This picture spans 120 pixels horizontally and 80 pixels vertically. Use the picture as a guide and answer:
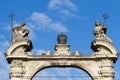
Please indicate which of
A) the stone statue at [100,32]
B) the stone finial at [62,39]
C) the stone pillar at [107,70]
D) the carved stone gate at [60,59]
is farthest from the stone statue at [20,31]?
the stone pillar at [107,70]

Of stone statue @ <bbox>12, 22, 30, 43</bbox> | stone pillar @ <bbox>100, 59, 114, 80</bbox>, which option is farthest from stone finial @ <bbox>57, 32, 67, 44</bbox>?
stone pillar @ <bbox>100, 59, 114, 80</bbox>

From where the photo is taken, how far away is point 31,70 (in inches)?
1203

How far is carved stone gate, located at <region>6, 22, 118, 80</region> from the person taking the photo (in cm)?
3042

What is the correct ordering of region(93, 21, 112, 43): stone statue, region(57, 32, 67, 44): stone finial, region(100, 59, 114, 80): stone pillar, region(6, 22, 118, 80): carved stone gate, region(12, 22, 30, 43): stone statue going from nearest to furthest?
region(100, 59, 114, 80): stone pillar, region(6, 22, 118, 80): carved stone gate, region(93, 21, 112, 43): stone statue, region(57, 32, 67, 44): stone finial, region(12, 22, 30, 43): stone statue

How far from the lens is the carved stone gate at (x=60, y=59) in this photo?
30.4 metres

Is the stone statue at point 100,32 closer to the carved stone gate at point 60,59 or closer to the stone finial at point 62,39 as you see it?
the carved stone gate at point 60,59

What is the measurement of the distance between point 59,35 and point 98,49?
97.2 inches

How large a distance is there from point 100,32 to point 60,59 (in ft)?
9.49

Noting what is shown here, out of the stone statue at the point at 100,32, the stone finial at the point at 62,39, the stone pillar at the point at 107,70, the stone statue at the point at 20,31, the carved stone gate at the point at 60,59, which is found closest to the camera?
the stone pillar at the point at 107,70

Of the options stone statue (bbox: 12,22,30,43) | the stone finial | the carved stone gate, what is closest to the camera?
the carved stone gate

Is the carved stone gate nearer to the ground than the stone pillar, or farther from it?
farther from it

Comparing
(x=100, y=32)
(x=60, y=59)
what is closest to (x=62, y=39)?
(x=60, y=59)

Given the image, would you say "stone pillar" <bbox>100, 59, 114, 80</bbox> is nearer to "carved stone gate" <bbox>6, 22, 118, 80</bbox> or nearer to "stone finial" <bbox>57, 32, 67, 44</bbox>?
"carved stone gate" <bbox>6, 22, 118, 80</bbox>

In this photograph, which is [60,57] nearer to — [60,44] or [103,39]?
[60,44]
